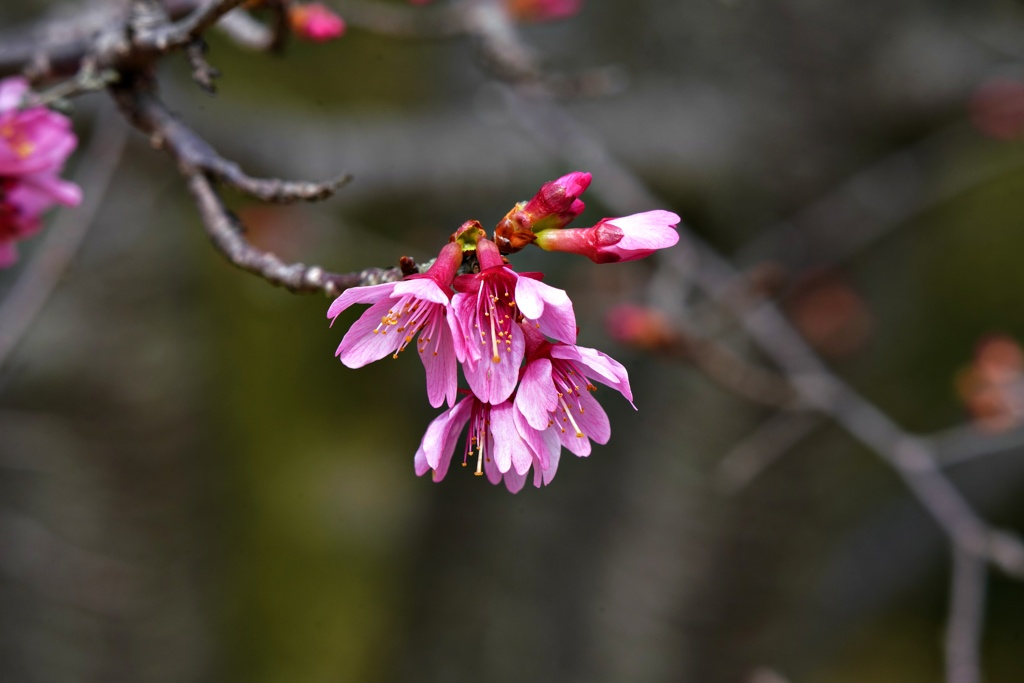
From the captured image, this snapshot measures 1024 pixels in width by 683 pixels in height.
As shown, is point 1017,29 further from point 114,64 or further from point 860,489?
point 114,64

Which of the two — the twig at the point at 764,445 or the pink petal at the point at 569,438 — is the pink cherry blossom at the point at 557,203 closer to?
the pink petal at the point at 569,438

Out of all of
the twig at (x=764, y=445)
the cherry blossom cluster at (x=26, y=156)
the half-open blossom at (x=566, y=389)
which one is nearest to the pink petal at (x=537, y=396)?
the half-open blossom at (x=566, y=389)

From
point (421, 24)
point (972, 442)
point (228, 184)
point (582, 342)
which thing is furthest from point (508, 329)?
point (972, 442)

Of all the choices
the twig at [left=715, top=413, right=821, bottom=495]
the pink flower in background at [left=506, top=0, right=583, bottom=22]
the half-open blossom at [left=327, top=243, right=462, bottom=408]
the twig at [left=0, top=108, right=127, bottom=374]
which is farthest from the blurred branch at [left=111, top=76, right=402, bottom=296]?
the twig at [left=715, top=413, right=821, bottom=495]

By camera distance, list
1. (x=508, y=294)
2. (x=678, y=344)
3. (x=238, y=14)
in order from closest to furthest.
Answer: (x=508, y=294) < (x=238, y=14) < (x=678, y=344)

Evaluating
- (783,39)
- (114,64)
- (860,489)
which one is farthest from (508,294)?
(860,489)

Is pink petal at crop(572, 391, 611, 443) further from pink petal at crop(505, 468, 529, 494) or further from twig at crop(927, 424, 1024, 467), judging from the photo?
twig at crop(927, 424, 1024, 467)

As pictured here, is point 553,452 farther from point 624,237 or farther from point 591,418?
point 624,237
